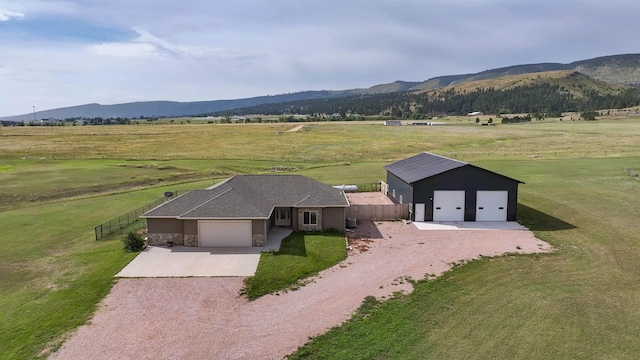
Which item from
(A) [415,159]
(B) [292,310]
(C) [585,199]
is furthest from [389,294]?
(C) [585,199]

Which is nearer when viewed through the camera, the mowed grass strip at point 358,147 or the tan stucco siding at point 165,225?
the tan stucco siding at point 165,225

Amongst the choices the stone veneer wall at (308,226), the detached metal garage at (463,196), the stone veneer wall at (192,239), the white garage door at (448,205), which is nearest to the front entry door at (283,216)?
the stone veneer wall at (308,226)

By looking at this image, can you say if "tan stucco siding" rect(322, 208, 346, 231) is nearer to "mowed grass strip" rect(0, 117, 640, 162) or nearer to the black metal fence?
the black metal fence

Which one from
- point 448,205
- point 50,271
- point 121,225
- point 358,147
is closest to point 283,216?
point 121,225

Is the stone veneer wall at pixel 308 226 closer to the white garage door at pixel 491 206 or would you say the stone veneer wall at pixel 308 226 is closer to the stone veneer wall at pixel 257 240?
the stone veneer wall at pixel 257 240

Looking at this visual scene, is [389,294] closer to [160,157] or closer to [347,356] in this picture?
[347,356]

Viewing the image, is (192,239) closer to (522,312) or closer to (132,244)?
(132,244)
